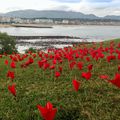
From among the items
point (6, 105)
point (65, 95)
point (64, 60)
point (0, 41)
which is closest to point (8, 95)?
point (6, 105)

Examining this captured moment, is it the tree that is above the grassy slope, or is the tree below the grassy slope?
below

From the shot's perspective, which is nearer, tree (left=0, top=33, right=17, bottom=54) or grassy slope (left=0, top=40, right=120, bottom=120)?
grassy slope (left=0, top=40, right=120, bottom=120)

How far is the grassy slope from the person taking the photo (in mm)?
5562

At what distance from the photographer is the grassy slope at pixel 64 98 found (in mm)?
5562

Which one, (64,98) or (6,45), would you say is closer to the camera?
(64,98)

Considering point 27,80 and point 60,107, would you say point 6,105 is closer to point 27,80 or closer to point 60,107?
point 60,107

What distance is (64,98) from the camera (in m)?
6.48

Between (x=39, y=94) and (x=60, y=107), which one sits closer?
(x=60, y=107)

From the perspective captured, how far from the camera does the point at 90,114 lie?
5.46 meters

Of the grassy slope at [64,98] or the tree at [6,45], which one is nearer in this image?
the grassy slope at [64,98]

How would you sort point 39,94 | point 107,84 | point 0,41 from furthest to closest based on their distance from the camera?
point 0,41, point 107,84, point 39,94

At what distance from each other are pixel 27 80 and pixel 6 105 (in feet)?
8.36

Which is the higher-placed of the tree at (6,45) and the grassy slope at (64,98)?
the grassy slope at (64,98)

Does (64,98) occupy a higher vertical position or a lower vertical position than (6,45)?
higher
